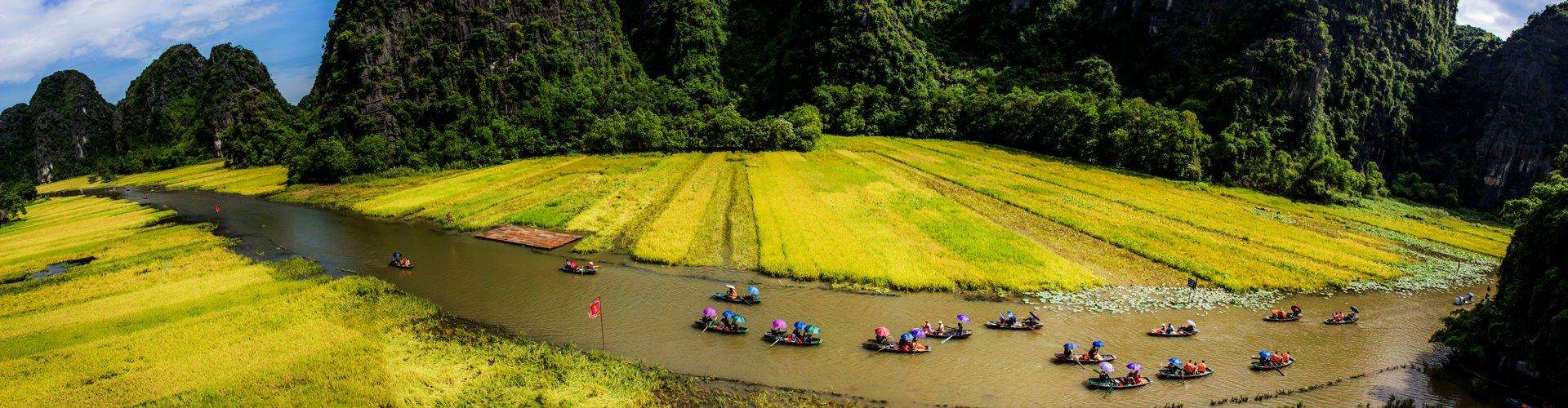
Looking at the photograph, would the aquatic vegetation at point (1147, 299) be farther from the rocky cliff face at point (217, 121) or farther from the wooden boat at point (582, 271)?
the rocky cliff face at point (217, 121)

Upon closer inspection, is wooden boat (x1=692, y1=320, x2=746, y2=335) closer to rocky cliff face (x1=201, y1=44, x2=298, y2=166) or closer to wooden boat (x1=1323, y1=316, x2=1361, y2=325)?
wooden boat (x1=1323, y1=316, x2=1361, y2=325)

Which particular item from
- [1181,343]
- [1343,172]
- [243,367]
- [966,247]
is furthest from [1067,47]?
[243,367]

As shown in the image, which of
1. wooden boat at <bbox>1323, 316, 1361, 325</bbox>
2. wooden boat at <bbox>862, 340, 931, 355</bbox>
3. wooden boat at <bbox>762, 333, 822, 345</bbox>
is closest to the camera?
wooden boat at <bbox>862, 340, 931, 355</bbox>

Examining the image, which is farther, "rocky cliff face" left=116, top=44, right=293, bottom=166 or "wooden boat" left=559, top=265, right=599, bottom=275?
"rocky cliff face" left=116, top=44, right=293, bottom=166

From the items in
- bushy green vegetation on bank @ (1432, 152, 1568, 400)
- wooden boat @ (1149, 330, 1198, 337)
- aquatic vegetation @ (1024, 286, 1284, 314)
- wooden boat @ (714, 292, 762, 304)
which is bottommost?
wooden boat @ (714, 292, 762, 304)

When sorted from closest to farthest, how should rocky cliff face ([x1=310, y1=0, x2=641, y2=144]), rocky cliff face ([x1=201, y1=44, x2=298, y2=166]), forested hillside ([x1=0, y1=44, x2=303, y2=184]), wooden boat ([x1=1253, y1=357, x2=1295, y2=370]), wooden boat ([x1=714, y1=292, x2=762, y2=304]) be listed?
1. wooden boat ([x1=1253, y1=357, x2=1295, y2=370])
2. wooden boat ([x1=714, y1=292, x2=762, y2=304])
3. rocky cliff face ([x1=310, y1=0, x2=641, y2=144])
4. rocky cliff face ([x1=201, y1=44, x2=298, y2=166])
5. forested hillside ([x1=0, y1=44, x2=303, y2=184])

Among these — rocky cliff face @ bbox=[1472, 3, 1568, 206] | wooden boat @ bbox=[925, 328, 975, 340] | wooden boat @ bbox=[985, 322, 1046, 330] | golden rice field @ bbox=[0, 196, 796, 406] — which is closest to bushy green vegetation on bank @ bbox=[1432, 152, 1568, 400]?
wooden boat @ bbox=[985, 322, 1046, 330]

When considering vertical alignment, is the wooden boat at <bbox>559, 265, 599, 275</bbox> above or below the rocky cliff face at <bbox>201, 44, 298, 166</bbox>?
below
